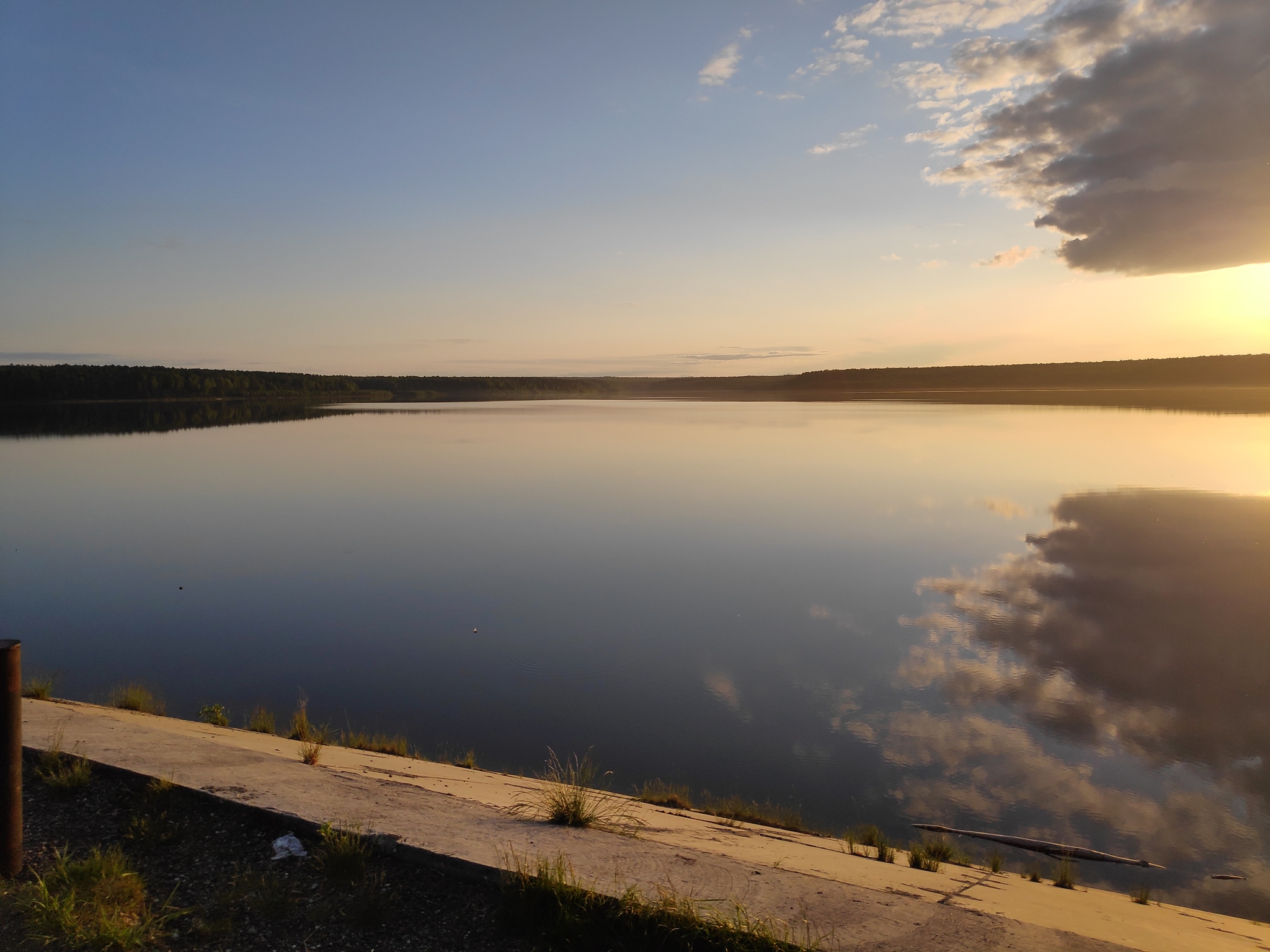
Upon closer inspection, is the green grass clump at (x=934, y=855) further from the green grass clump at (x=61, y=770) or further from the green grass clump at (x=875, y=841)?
the green grass clump at (x=61, y=770)

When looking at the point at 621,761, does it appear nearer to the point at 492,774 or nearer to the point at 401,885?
the point at 492,774

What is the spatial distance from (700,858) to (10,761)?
9.66 ft

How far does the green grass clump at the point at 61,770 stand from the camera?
12.1 feet

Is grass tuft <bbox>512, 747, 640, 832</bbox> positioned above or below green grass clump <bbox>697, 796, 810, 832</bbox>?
above

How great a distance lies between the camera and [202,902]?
9.77ft

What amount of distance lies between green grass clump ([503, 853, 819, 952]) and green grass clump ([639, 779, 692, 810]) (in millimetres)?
1873

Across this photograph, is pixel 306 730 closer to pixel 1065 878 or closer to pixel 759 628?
pixel 759 628

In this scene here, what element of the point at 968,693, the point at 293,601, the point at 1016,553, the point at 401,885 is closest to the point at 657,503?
the point at 1016,553

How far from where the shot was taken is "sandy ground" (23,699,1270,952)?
9.86ft

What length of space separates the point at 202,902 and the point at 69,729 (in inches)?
92.0

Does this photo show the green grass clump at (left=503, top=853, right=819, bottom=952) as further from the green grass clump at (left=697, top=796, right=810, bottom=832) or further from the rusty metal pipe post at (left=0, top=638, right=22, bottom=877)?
the rusty metal pipe post at (left=0, top=638, right=22, bottom=877)

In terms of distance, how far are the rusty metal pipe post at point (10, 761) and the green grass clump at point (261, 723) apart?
268cm

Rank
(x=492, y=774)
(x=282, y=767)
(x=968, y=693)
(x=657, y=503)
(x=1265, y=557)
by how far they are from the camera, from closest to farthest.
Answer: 1. (x=282, y=767)
2. (x=492, y=774)
3. (x=968, y=693)
4. (x=1265, y=557)
5. (x=657, y=503)

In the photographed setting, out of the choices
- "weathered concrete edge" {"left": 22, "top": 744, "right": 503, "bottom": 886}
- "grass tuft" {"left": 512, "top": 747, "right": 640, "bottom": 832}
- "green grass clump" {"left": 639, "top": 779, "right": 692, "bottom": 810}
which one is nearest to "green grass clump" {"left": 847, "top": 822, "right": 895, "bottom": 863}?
"green grass clump" {"left": 639, "top": 779, "right": 692, "bottom": 810}
